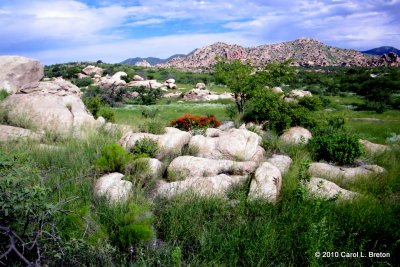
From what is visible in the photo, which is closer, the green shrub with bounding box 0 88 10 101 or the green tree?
the green shrub with bounding box 0 88 10 101

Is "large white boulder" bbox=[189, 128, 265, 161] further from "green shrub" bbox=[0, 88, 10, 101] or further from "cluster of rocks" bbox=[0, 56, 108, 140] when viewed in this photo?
"green shrub" bbox=[0, 88, 10, 101]

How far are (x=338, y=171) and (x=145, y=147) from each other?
594 centimetres

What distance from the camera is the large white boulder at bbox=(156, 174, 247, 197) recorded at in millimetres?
7578

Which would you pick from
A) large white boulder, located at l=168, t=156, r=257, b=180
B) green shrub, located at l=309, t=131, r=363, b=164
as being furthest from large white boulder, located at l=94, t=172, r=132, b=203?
green shrub, located at l=309, t=131, r=363, b=164

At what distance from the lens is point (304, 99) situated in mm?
17547

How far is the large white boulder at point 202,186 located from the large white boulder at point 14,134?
590cm

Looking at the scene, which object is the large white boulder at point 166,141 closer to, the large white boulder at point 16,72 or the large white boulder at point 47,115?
the large white boulder at point 47,115

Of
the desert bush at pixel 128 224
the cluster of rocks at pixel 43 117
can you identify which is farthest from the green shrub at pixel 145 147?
the desert bush at pixel 128 224

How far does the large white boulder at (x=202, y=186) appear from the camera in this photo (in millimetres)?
7578

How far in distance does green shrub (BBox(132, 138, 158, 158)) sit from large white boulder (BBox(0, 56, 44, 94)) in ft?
46.4

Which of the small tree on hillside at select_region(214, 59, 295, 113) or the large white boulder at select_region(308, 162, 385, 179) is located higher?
the small tree on hillside at select_region(214, 59, 295, 113)

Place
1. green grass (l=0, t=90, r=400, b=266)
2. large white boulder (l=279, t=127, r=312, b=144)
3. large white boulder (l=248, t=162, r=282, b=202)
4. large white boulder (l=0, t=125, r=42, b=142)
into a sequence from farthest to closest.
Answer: large white boulder (l=279, t=127, r=312, b=144) < large white boulder (l=0, t=125, r=42, b=142) < large white boulder (l=248, t=162, r=282, b=202) < green grass (l=0, t=90, r=400, b=266)

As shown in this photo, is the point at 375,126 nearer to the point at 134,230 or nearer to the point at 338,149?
the point at 338,149

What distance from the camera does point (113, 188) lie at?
7512mm
